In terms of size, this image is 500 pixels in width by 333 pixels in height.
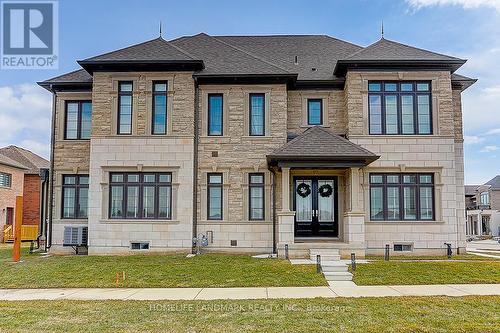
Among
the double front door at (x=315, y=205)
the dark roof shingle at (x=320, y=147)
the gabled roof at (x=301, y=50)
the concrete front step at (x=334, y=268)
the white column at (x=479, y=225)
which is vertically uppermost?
the gabled roof at (x=301, y=50)

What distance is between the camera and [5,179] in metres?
27.6

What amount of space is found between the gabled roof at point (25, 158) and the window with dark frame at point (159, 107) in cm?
1912

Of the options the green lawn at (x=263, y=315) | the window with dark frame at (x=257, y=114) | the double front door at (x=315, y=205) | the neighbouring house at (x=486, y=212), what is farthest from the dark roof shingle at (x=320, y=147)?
the neighbouring house at (x=486, y=212)

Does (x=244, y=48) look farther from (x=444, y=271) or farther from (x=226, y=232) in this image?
(x=444, y=271)

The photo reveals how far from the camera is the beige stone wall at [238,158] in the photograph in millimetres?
15383

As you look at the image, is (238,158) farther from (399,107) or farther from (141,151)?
(399,107)

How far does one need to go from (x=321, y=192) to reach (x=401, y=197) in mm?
2859

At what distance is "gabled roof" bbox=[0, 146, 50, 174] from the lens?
3166cm

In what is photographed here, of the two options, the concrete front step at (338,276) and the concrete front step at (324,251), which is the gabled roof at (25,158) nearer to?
the concrete front step at (324,251)

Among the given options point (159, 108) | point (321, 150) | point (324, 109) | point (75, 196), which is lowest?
point (75, 196)

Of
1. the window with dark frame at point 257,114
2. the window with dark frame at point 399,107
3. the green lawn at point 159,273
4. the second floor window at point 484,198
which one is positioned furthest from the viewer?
the second floor window at point 484,198

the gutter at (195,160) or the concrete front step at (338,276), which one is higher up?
the gutter at (195,160)

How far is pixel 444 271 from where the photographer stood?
37.4 ft

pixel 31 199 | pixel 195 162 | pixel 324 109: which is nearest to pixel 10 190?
pixel 31 199
